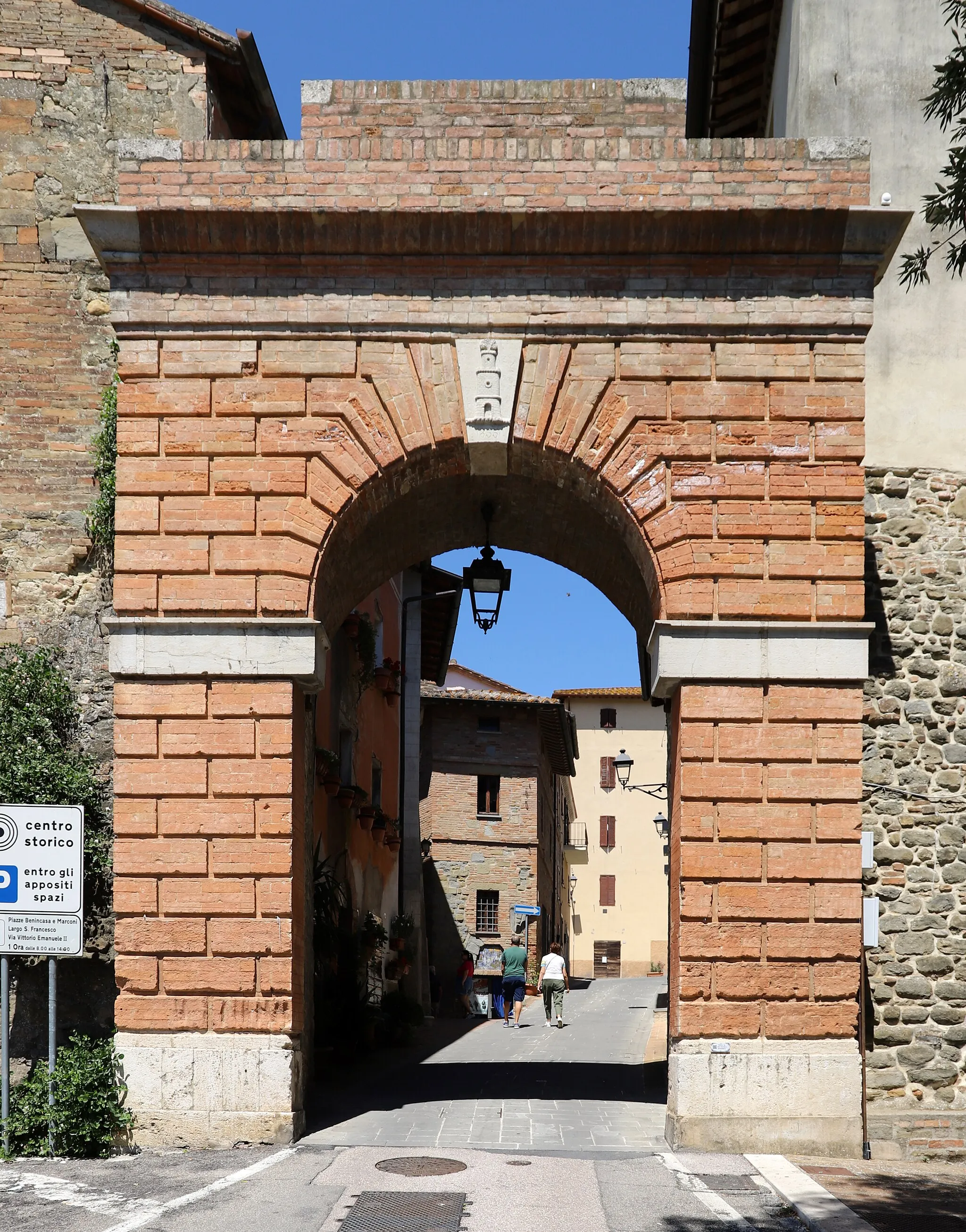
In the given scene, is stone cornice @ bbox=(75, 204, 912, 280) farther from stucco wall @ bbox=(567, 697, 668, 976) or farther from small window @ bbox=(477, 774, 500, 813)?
stucco wall @ bbox=(567, 697, 668, 976)

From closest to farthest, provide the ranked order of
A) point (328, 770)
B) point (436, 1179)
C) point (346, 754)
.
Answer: point (436, 1179), point (328, 770), point (346, 754)

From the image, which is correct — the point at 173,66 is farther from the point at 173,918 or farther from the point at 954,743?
the point at 954,743

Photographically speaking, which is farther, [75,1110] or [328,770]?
[328,770]

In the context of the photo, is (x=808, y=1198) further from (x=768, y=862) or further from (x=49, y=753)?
(x=49, y=753)

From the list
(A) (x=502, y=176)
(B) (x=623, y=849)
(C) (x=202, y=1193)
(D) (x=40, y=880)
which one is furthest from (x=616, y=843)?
(C) (x=202, y=1193)

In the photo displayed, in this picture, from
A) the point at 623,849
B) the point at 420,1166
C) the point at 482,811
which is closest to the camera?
the point at 420,1166

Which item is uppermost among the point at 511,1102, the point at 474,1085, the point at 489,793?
the point at 489,793

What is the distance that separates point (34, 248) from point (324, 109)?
3.31m

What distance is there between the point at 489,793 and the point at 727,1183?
2946 cm

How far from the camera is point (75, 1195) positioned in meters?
8.73

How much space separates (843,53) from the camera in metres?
13.8

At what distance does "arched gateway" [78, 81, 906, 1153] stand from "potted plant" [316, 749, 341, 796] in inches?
217

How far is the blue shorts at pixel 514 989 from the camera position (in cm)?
2500

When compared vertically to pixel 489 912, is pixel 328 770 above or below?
above
